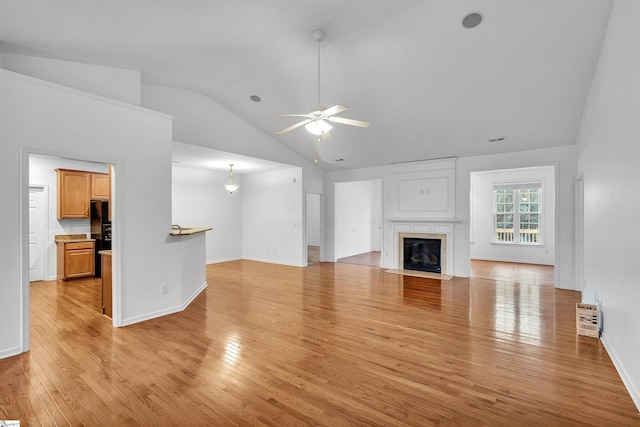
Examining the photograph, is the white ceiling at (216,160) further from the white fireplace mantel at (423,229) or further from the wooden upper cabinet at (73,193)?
the white fireplace mantel at (423,229)

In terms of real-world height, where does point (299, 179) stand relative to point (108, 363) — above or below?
above

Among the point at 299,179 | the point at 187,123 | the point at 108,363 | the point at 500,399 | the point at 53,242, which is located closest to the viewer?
the point at 500,399

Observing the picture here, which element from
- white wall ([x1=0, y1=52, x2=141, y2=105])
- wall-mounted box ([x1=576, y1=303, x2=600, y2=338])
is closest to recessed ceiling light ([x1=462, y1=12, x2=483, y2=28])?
wall-mounted box ([x1=576, y1=303, x2=600, y2=338])

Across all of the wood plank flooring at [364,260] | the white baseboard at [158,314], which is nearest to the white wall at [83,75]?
the white baseboard at [158,314]

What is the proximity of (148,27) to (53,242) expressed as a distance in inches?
217

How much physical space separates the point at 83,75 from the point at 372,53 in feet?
Answer: 12.0

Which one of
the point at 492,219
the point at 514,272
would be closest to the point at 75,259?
the point at 514,272

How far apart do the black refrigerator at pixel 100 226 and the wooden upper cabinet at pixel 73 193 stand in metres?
0.18

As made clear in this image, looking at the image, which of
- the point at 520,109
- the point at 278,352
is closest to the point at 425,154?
the point at 520,109

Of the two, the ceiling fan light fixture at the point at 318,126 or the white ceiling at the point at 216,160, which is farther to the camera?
the white ceiling at the point at 216,160

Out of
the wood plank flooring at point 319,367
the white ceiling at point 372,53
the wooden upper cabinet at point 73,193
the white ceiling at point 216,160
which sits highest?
the white ceiling at point 372,53

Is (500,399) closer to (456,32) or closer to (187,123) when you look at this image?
(456,32)

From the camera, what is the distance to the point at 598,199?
3338 millimetres

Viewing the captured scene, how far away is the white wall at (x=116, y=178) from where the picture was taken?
286 cm
